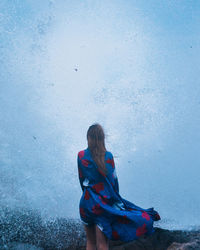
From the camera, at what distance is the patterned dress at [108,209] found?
6.79 ft

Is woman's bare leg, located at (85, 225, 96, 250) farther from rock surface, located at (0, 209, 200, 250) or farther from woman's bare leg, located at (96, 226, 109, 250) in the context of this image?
rock surface, located at (0, 209, 200, 250)

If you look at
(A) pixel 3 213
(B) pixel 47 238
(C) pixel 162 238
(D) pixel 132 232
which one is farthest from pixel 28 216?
(D) pixel 132 232

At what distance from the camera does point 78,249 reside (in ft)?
10.5

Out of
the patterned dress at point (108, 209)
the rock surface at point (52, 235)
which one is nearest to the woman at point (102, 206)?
the patterned dress at point (108, 209)

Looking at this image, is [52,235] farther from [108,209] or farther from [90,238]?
[108,209]

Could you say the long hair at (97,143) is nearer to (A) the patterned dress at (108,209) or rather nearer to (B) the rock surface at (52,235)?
(A) the patterned dress at (108,209)

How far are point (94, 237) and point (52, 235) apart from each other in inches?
62.6

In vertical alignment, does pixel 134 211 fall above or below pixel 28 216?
above

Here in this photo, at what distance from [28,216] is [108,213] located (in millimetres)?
2331

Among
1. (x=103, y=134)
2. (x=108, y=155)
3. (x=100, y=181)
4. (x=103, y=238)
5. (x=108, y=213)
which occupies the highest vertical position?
(x=103, y=134)

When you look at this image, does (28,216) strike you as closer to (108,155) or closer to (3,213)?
(3,213)

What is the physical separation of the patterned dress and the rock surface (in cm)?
78

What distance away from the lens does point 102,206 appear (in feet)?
6.79

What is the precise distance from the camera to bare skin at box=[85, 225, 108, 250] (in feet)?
6.59
